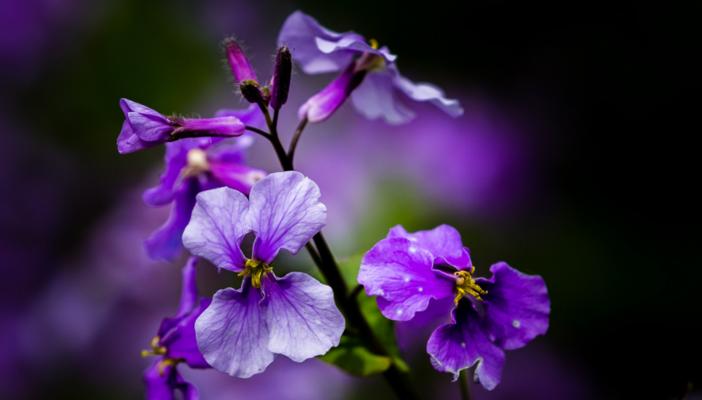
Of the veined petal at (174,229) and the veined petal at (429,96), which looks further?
the veined petal at (429,96)

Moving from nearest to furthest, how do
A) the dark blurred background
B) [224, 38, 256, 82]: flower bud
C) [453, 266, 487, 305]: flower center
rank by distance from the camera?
[453, 266, 487, 305]: flower center → [224, 38, 256, 82]: flower bud → the dark blurred background

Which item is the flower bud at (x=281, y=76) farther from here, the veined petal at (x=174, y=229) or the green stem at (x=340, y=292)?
the veined petal at (x=174, y=229)

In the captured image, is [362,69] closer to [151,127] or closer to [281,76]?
[281,76]

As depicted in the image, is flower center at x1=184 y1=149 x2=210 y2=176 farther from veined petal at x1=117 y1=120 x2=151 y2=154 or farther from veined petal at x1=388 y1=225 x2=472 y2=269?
veined petal at x1=388 y1=225 x2=472 y2=269

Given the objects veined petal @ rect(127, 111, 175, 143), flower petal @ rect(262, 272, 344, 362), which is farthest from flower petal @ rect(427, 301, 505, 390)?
veined petal @ rect(127, 111, 175, 143)

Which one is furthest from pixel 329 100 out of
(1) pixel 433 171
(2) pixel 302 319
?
(1) pixel 433 171

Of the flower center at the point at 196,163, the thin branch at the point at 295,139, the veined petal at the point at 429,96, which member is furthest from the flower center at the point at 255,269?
the veined petal at the point at 429,96
